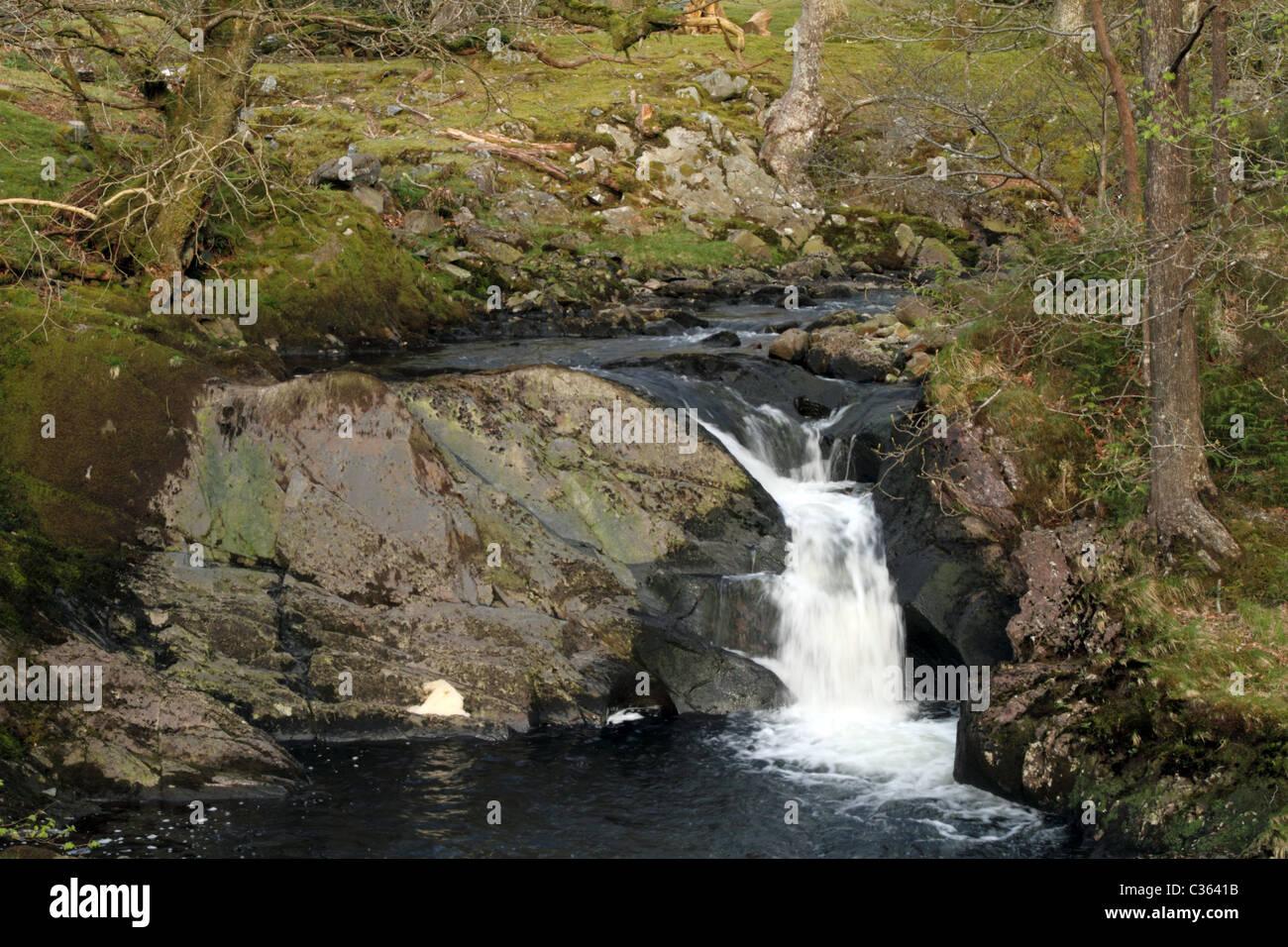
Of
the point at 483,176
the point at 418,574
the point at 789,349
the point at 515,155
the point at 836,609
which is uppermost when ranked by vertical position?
the point at 515,155

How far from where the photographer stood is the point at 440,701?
10.8 m

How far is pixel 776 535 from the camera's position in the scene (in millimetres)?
13242

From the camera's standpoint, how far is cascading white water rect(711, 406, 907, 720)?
12.1m

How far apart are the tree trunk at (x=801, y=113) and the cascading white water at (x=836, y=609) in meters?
16.5

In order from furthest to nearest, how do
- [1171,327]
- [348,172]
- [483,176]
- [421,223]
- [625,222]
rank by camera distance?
[625,222]
[483,176]
[421,223]
[348,172]
[1171,327]

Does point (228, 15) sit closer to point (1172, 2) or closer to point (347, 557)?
point (347, 557)

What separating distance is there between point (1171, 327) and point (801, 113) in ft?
66.6

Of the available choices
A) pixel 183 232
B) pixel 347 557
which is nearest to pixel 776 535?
pixel 347 557

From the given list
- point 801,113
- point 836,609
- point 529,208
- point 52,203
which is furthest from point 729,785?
A: point 801,113

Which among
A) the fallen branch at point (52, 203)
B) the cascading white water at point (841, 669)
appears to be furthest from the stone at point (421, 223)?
the fallen branch at point (52, 203)

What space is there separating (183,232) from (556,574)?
7530 millimetres

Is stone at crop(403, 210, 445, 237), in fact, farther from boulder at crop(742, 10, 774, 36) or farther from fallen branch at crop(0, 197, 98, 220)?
boulder at crop(742, 10, 774, 36)

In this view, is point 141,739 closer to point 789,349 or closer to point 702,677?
point 702,677

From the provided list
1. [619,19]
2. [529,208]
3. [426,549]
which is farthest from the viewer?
[529,208]
